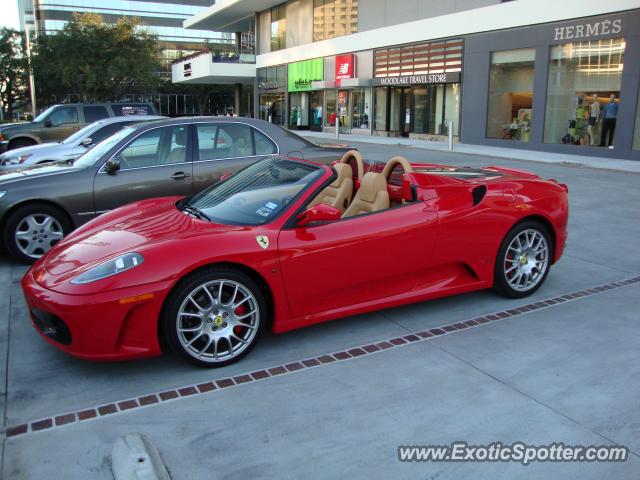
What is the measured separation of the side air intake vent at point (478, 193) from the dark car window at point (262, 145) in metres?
3.23

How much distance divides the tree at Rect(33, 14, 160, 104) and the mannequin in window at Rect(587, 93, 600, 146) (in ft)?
95.8

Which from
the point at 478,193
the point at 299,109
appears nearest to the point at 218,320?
the point at 478,193

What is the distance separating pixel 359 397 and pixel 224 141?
15.0 ft

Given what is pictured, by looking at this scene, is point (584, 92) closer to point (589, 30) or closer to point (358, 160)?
point (589, 30)

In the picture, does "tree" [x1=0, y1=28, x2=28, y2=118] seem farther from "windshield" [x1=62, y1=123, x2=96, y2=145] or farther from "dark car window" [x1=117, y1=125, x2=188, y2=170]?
"dark car window" [x1=117, y1=125, x2=188, y2=170]

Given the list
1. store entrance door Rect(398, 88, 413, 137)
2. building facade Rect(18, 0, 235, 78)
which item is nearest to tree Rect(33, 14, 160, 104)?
store entrance door Rect(398, 88, 413, 137)

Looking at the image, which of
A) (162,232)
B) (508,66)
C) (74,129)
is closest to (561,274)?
(162,232)

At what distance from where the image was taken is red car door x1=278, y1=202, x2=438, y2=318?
4.09 metres

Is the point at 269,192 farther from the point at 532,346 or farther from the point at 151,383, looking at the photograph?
the point at 532,346

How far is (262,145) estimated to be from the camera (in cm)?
749

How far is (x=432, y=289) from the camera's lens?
4.75 metres

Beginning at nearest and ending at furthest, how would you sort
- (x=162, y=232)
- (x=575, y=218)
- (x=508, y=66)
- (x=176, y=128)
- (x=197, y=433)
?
(x=197, y=433) < (x=162, y=232) < (x=176, y=128) < (x=575, y=218) < (x=508, y=66)

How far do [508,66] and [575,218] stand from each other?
16.6 meters

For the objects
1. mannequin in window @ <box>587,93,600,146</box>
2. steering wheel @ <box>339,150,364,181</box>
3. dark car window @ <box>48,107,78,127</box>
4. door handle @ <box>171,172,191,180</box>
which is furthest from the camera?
mannequin in window @ <box>587,93,600,146</box>
